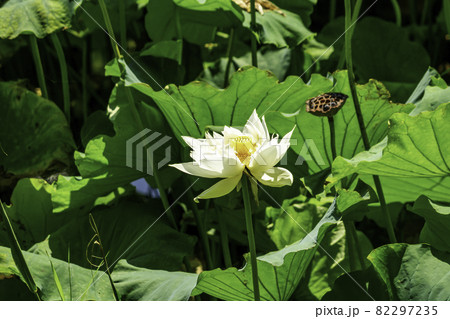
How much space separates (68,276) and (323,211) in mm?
532

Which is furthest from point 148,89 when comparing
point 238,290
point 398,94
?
point 398,94

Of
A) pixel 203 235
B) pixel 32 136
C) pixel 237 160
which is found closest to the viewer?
pixel 237 160

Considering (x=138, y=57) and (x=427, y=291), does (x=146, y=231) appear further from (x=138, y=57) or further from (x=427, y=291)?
(x=427, y=291)

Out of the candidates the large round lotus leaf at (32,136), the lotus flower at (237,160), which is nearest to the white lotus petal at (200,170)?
the lotus flower at (237,160)

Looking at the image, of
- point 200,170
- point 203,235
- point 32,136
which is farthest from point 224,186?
point 32,136

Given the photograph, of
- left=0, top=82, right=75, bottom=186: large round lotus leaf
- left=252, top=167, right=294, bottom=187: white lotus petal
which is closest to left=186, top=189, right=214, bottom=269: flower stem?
left=0, top=82, right=75, bottom=186: large round lotus leaf

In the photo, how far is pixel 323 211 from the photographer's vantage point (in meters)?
1.25

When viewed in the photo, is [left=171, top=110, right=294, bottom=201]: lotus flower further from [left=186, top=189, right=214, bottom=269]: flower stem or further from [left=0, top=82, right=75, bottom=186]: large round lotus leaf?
[left=0, top=82, right=75, bottom=186]: large round lotus leaf

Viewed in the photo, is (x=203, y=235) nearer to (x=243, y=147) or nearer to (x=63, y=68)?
(x=243, y=147)

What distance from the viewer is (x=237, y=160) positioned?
2.59ft

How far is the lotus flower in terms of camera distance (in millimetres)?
795

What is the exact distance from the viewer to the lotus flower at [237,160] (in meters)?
0.80

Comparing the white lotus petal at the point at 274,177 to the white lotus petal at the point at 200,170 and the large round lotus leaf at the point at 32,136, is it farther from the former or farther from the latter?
the large round lotus leaf at the point at 32,136

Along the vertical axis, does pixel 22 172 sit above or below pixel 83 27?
below
